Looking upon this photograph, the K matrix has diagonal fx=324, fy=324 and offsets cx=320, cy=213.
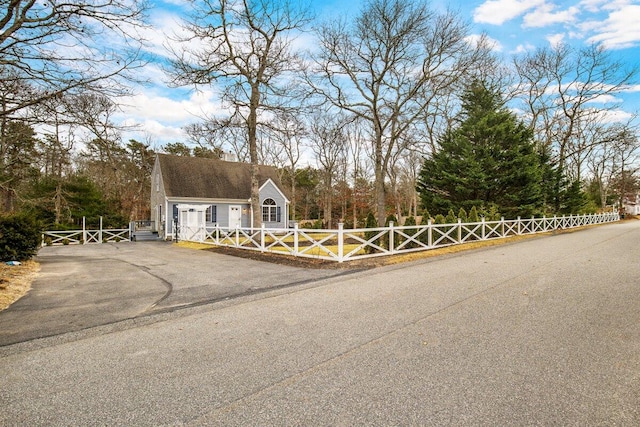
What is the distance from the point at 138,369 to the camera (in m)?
3.06

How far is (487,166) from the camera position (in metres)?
20.5

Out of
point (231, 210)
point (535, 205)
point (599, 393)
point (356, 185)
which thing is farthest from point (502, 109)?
point (599, 393)

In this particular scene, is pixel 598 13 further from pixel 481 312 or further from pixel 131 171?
pixel 131 171

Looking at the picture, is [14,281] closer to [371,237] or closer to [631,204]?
[371,237]

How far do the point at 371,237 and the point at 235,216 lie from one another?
582 inches

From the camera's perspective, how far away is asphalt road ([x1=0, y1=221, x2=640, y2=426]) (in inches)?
91.9

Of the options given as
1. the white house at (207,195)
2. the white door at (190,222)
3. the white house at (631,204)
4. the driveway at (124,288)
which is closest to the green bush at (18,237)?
the driveway at (124,288)

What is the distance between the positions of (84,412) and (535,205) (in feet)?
81.2

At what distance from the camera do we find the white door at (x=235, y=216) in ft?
78.8

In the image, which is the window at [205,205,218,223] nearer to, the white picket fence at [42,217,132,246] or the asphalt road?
the white picket fence at [42,217,132,246]

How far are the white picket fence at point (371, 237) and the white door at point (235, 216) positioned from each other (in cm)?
474

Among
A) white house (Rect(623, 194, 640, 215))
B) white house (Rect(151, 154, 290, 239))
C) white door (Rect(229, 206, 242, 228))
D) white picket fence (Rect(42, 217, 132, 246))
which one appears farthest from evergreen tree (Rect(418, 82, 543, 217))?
white house (Rect(623, 194, 640, 215))

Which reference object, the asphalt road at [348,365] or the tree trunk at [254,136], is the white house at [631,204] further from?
the asphalt road at [348,365]

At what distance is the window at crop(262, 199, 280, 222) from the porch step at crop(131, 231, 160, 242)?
25.2ft
